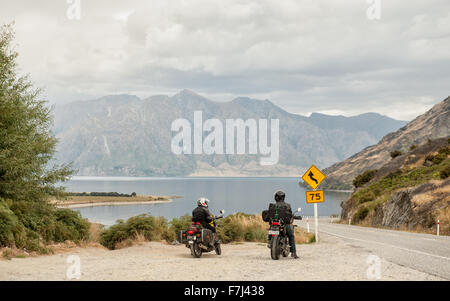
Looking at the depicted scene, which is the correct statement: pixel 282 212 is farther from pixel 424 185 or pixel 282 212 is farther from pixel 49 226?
pixel 424 185

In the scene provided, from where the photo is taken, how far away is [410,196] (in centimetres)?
3734

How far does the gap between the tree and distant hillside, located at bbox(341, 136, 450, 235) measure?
Result: 76.9 ft

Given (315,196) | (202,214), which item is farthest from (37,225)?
(315,196)

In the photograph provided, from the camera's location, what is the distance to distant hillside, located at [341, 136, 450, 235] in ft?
109

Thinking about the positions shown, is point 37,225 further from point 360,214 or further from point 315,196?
point 360,214

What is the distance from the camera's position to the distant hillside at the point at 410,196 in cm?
3328

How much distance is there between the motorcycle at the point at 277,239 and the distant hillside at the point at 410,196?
1907 centimetres

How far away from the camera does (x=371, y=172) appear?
75.1 m

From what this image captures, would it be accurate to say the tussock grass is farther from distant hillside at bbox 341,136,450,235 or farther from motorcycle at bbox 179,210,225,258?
distant hillside at bbox 341,136,450,235

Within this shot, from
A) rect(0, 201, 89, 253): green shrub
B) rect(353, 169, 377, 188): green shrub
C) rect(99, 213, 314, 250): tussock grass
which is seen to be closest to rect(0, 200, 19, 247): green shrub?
rect(0, 201, 89, 253): green shrub

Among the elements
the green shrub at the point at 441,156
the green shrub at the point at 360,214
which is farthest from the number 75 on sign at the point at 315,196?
the green shrub at the point at 441,156

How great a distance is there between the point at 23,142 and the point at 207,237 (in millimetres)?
9374
